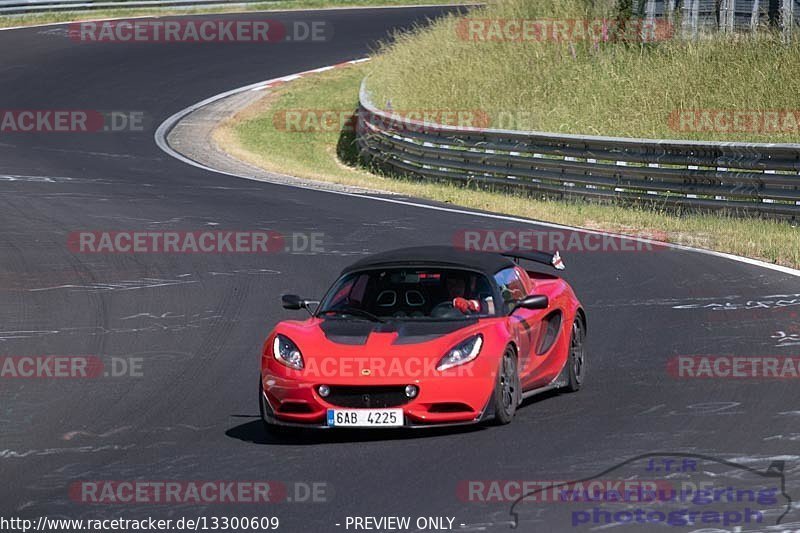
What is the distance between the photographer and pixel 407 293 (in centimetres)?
1011

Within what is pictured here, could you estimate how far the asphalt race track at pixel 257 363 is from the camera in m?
7.92

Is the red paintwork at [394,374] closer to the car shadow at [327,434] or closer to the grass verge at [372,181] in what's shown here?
the car shadow at [327,434]

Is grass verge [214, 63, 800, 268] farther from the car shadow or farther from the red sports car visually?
the car shadow

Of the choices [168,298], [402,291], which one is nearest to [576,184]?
[168,298]

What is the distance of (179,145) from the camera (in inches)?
1225

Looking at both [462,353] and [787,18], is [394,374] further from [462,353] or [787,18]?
[787,18]
